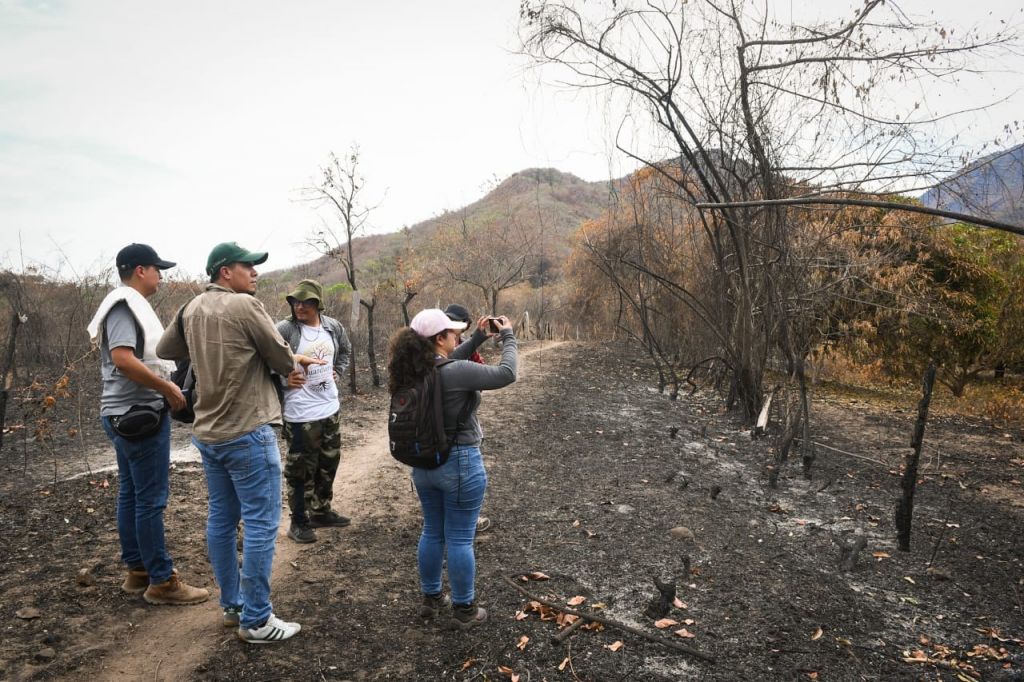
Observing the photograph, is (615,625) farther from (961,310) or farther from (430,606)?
(961,310)

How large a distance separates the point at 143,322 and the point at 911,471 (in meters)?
5.25

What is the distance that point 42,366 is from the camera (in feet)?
39.5

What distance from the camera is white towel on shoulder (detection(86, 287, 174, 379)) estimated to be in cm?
318

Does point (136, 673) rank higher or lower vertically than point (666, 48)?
lower

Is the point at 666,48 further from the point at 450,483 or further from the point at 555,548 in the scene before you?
the point at 450,483

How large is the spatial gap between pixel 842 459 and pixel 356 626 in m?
6.92

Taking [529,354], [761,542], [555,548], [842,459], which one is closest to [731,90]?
[842,459]

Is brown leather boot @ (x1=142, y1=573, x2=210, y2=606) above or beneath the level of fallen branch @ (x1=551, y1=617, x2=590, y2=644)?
above

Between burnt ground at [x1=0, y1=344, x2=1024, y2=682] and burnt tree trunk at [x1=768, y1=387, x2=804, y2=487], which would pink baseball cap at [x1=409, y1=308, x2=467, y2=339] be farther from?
burnt tree trunk at [x1=768, y1=387, x2=804, y2=487]

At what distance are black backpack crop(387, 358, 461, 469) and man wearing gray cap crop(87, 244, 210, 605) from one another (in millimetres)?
1160

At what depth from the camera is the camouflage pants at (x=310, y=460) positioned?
4496 millimetres

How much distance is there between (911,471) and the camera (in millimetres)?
4789

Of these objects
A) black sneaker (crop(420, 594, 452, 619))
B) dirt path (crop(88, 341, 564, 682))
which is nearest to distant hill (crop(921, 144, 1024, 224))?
black sneaker (crop(420, 594, 452, 619))

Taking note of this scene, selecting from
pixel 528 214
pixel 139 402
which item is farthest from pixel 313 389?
pixel 528 214
